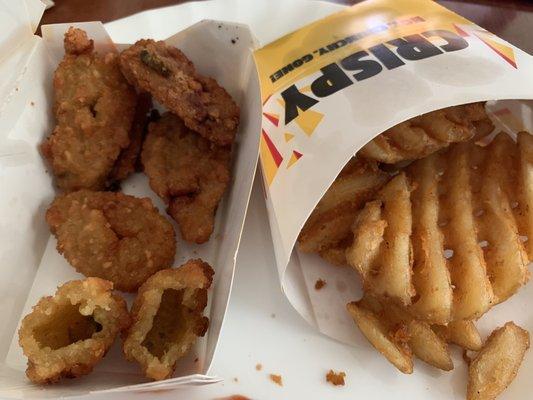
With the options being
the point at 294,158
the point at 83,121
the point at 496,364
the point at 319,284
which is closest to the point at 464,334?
the point at 496,364

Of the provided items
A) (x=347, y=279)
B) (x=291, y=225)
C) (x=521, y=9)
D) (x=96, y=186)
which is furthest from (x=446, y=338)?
(x=521, y=9)

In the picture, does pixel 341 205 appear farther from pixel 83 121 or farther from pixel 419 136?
pixel 83 121

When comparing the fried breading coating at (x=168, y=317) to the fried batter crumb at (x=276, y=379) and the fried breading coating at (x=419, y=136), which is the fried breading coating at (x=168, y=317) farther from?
the fried breading coating at (x=419, y=136)

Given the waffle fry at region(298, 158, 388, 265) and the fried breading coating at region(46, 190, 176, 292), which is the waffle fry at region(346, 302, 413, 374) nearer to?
the waffle fry at region(298, 158, 388, 265)

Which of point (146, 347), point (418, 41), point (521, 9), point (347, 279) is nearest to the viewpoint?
point (146, 347)

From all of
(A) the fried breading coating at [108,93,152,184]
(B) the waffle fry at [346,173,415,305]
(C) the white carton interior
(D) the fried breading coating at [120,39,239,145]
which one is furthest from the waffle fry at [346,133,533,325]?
(A) the fried breading coating at [108,93,152,184]

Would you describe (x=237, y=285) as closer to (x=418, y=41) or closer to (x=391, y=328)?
(x=391, y=328)
